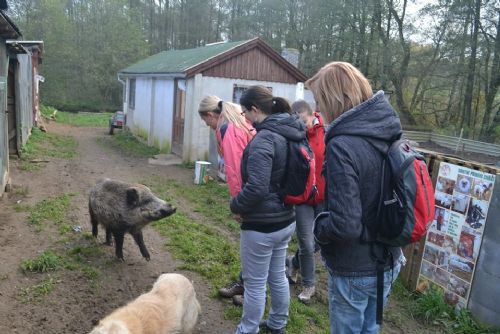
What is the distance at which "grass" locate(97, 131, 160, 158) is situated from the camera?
15365 millimetres

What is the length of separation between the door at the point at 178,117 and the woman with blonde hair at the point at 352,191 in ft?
39.8

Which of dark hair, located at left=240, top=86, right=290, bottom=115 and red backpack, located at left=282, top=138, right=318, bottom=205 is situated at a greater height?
dark hair, located at left=240, top=86, right=290, bottom=115

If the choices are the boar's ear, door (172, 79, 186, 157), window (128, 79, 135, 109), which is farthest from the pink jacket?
window (128, 79, 135, 109)

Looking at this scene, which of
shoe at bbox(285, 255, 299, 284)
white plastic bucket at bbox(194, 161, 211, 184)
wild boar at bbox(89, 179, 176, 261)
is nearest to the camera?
shoe at bbox(285, 255, 299, 284)

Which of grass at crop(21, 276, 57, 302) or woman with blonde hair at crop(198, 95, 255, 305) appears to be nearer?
woman with blonde hair at crop(198, 95, 255, 305)

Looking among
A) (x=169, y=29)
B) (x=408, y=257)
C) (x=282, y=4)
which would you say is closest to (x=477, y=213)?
(x=408, y=257)

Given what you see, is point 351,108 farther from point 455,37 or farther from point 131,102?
point 455,37

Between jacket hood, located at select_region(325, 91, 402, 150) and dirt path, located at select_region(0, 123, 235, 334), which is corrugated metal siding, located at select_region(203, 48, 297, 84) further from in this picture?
jacket hood, located at select_region(325, 91, 402, 150)

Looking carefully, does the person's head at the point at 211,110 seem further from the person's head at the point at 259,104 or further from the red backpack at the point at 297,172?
the red backpack at the point at 297,172

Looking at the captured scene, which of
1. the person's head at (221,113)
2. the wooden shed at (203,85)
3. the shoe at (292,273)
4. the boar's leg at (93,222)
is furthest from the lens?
the wooden shed at (203,85)

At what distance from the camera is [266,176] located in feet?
10.1

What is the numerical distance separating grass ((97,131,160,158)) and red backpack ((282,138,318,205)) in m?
12.0

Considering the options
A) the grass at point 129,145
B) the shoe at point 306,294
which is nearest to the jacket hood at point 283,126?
the shoe at point 306,294

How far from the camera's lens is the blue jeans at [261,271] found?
3338 millimetres
